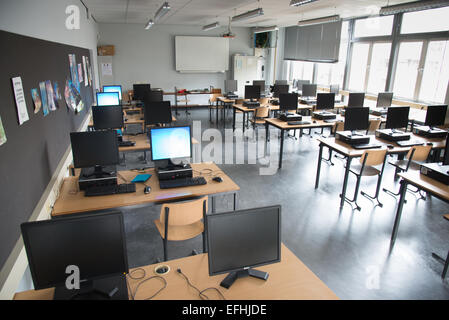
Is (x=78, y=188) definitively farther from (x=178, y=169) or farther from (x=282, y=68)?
(x=282, y=68)

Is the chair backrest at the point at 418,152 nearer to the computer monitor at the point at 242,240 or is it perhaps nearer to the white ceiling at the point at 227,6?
the computer monitor at the point at 242,240

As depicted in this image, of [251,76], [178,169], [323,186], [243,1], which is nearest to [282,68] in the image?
[251,76]

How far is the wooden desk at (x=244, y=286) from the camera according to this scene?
1.69 metres

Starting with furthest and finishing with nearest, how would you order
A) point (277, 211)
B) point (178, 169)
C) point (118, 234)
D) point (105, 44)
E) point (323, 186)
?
point (105, 44) → point (323, 186) → point (178, 169) → point (277, 211) → point (118, 234)

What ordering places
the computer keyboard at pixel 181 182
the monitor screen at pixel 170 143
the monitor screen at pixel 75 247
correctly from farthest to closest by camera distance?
the monitor screen at pixel 170 143 → the computer keyboard at pixel 181 182 → the monitor screen at pixel 75 247

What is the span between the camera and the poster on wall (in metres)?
2.12

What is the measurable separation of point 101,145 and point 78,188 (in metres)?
0.48

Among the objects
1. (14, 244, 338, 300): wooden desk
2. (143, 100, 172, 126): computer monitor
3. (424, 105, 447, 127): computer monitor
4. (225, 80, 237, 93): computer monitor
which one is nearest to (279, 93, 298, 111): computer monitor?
(424, 105, 447, 127): computer monitor

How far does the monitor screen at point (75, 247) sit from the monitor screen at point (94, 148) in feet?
5.05

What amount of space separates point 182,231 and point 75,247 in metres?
1.36

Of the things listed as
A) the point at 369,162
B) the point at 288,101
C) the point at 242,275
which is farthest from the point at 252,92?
the point at 242,275

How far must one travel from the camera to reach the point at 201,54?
38.7 ft

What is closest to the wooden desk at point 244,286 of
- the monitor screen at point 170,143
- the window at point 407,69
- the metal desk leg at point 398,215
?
the monitor screen at point 170,143
